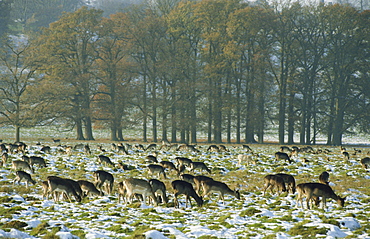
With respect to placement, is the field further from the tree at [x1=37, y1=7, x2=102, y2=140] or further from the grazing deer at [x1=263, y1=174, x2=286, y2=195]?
the tree at [x1=37, y1=7, x2=102, y2=140]

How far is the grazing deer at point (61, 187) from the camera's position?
13.1 m

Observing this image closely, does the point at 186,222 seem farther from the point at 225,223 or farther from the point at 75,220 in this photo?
the point at 75,220

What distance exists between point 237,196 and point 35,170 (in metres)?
11.3

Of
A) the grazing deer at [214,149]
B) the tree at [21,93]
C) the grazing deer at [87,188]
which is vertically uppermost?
the tree at [21,93]

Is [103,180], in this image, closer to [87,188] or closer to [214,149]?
[87,188]

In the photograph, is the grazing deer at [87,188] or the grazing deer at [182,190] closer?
the grazing deer at [182,190]

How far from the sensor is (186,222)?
11.1m

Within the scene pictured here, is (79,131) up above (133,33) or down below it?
below

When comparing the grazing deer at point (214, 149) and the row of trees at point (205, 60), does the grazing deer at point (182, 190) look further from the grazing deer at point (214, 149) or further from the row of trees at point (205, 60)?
the row of trees at point (205, 60)

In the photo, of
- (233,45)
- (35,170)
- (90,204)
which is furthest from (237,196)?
(233,45)

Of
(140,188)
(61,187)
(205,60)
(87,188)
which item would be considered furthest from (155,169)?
(205,60)

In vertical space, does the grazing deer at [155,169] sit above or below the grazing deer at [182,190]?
above

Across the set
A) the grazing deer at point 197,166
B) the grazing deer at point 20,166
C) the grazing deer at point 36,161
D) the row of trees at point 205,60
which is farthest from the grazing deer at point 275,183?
the row of trees at point 205,60

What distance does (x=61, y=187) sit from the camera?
43.3ft
